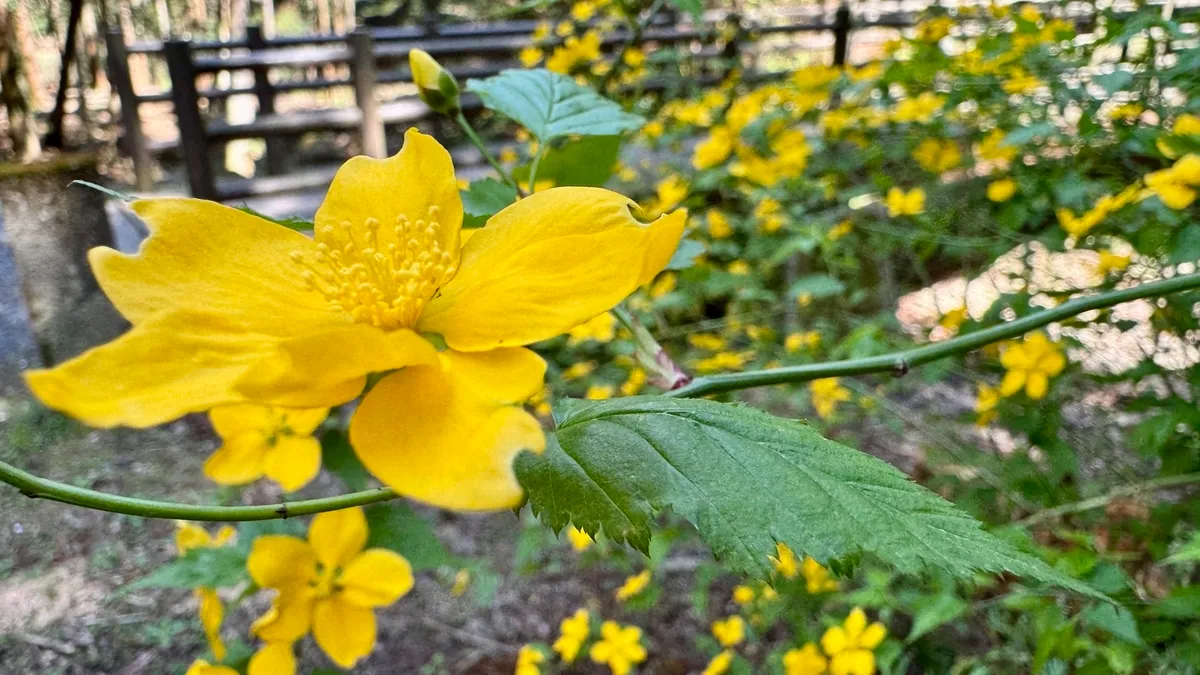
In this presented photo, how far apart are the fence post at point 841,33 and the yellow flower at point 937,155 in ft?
6.71

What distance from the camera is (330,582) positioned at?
570 millimetres

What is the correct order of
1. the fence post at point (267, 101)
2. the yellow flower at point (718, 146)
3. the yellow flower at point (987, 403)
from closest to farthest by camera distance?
the yellow flower at point (987, 403)
the yellow flower at point (718, 146)
the fence post at point (267, 101)

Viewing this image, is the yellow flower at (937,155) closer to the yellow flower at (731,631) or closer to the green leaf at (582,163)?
the yellow flower at (731,631)

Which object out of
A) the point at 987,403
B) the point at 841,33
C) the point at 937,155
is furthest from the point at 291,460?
the point at 841,33

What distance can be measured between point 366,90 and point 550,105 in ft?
7.00

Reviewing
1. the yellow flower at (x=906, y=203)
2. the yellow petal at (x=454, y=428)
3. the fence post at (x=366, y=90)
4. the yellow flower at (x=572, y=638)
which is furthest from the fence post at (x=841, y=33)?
the yellow petal at (x=454, y=428)

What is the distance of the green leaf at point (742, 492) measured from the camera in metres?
0.24

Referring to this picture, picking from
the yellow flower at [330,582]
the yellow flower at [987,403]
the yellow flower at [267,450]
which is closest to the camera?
the yellow flower at [267,450]

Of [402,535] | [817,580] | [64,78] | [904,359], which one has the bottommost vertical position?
[817,580]

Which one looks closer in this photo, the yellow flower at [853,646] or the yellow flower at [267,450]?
the yellow flower at [267,450]

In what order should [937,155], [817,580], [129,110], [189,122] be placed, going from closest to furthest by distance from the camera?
[817,580]
[129,110]
[937,155]
[189,122]

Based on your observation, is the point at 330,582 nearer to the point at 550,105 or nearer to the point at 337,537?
the point at 337,537

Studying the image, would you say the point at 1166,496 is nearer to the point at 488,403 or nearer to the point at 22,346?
the point at 488,403

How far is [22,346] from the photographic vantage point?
671 millimetres
